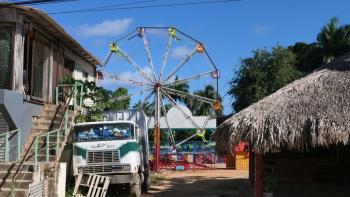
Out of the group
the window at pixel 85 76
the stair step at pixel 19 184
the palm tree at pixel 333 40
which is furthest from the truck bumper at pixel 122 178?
the palm tree at pixel 333 40

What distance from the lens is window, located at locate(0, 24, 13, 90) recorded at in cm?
1756

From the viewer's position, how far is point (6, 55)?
57.9 feet

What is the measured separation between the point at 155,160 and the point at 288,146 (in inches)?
776

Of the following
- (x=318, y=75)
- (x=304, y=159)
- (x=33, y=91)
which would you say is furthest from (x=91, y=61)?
(x=318, y=75)

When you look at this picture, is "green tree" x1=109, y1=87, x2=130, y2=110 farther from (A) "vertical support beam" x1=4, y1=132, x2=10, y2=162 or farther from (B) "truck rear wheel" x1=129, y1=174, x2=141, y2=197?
(A) "vertical support beam" x1=4, y1=132, x2=10, y2=162

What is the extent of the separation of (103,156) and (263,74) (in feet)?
52.7

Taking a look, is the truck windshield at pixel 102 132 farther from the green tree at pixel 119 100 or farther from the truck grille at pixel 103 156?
the green tree at pixel 119 100

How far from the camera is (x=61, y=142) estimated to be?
57.5 ft

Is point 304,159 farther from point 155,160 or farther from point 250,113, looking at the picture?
point 155,160

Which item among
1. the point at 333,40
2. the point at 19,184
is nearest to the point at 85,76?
the point at 19,184

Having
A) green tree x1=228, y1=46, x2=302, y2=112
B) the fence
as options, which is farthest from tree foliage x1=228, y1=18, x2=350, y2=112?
the fence

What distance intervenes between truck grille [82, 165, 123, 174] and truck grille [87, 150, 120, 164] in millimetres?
163

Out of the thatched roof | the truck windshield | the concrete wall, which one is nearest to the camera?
the thatched roof

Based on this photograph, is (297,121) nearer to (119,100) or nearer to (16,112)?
(16,112)
